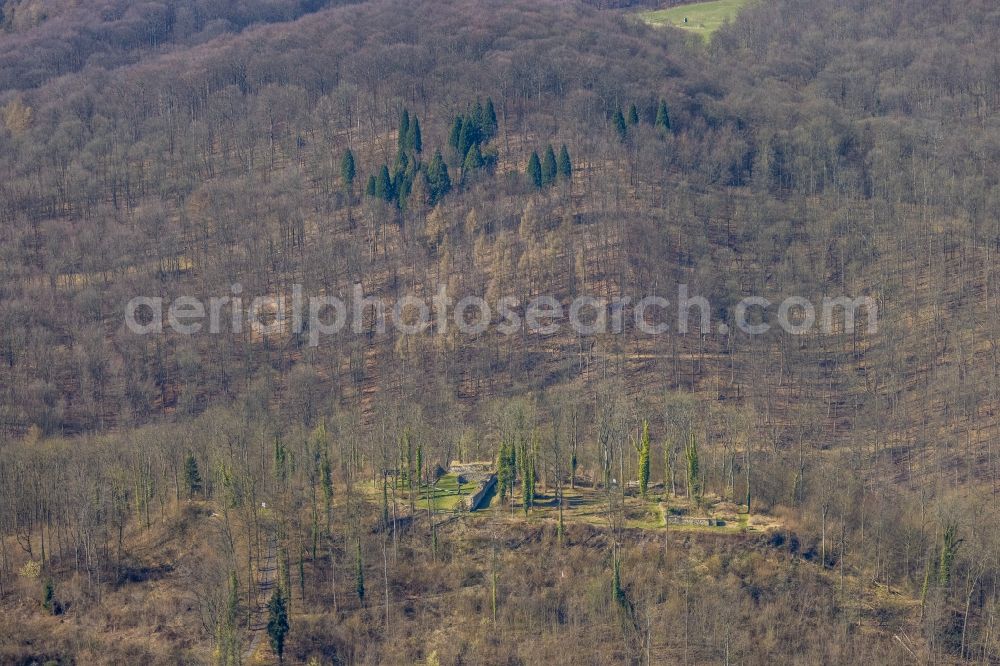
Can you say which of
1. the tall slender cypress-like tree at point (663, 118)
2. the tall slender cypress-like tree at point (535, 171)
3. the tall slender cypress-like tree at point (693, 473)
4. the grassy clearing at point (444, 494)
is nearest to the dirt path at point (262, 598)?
the grassy clearing at point (444, 494)

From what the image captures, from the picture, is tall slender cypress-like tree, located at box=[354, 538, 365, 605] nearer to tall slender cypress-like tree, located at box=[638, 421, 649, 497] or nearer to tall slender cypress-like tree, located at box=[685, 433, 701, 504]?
tall slender cypress-like tree, located at box=[638, 421, 649, 497]

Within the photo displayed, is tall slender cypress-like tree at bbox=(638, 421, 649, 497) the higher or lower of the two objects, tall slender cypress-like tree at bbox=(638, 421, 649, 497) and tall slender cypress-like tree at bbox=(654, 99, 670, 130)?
the lower

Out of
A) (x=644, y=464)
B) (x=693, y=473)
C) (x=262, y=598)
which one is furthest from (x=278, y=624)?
(x=693, y=473)

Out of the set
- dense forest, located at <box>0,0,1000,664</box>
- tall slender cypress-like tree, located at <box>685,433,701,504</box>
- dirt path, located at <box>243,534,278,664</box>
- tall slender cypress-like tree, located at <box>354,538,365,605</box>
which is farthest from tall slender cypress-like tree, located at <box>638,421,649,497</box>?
dirt path, located at <box>243,534,278,664</box>

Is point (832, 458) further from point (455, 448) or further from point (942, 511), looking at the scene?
point (455, 448)

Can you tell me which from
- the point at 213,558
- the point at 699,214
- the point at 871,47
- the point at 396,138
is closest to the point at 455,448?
the point at 213,558
